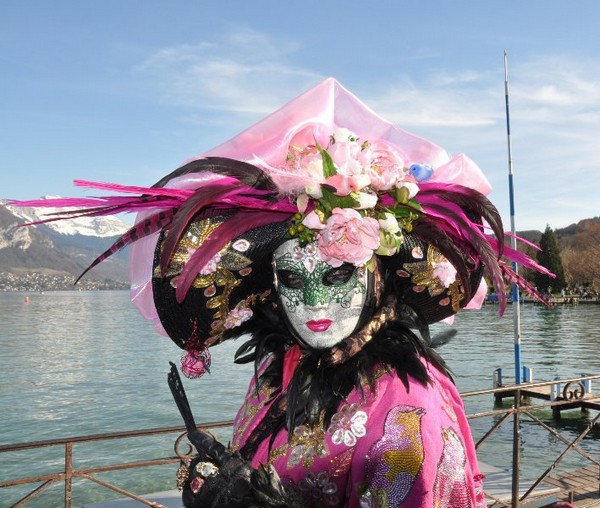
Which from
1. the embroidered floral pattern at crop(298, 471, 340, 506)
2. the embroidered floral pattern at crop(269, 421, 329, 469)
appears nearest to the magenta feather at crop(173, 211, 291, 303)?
the embroidered floral pattern at crop(269, 421, 329, 469)

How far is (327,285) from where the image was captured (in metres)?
2.39

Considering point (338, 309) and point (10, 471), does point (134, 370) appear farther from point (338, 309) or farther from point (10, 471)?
point (338, 309)

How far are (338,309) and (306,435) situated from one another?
0.48 metres

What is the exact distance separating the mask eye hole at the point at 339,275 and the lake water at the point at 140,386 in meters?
4.40

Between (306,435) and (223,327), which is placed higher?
(223,327)

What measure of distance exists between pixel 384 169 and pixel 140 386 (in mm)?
31402

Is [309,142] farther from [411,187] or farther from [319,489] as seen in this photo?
[319,489]

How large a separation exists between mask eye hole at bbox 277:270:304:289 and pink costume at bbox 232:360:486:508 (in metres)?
0.45

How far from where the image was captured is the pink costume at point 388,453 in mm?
2018

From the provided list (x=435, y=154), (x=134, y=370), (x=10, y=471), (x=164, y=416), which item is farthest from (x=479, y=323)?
(x=435, y=154)

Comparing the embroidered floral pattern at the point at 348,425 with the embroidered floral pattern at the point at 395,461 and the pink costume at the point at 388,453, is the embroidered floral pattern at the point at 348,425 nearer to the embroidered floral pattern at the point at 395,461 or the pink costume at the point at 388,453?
the pink costume at the point at 388,453

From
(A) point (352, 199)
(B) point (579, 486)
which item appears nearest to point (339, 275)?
(A) point (352, 199)

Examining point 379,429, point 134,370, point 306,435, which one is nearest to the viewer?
point 379,429

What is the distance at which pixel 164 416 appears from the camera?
24766mm
